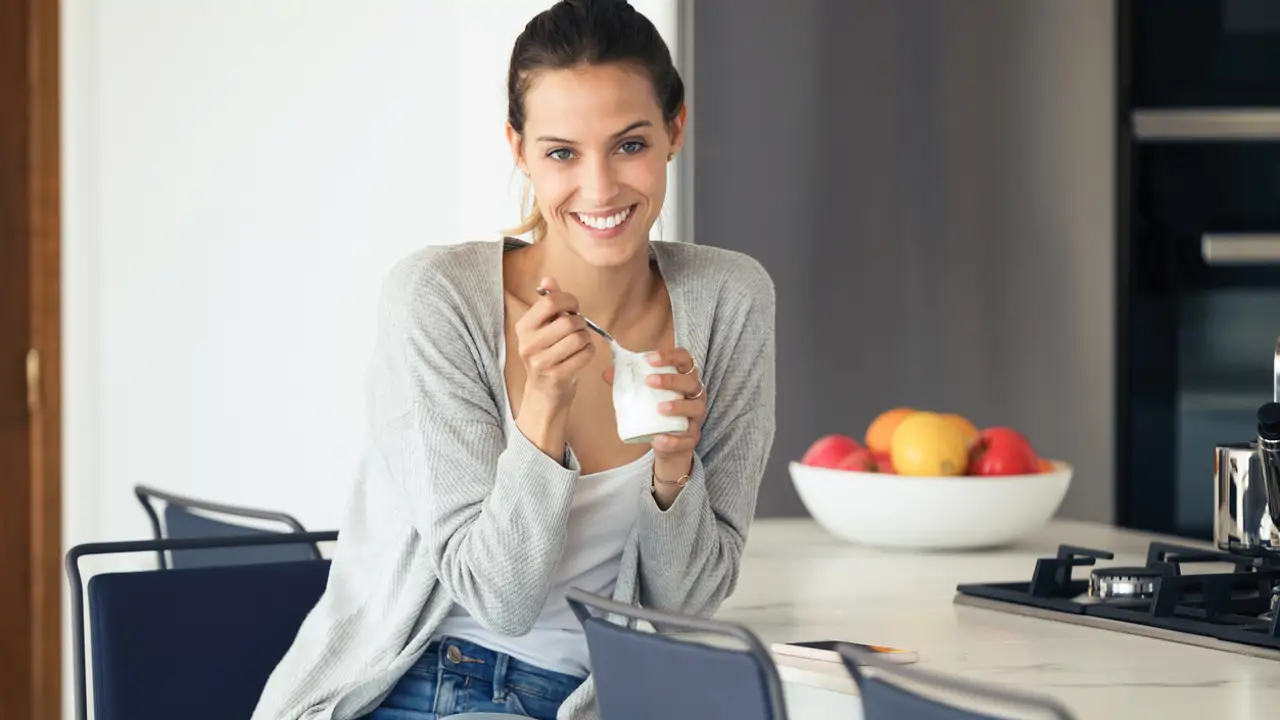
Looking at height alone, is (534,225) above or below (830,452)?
above

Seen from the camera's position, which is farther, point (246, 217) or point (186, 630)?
point (246, 217)

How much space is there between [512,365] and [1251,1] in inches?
Answer: 89.0

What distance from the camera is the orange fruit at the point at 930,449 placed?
1.99 m

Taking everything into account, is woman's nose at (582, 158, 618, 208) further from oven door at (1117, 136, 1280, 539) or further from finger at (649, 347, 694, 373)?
oven door at (1117, 136, 1280, 539)

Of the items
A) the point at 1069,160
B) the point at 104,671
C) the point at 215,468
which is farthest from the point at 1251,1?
the point at 104,671

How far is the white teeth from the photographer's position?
5.48 feet

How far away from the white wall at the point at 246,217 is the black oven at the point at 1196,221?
138 centimetres

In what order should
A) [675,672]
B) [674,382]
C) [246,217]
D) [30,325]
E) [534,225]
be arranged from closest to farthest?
[675,672], [674,382], [534,225], [246,217], [30,325]

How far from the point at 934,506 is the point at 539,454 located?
634 millimetres

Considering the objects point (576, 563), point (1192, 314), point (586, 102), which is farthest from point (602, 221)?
point (1192, 314)

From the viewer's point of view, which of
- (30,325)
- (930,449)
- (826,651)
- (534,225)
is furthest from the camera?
(30,325)

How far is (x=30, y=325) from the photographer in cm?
343

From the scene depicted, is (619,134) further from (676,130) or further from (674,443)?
(674,443)

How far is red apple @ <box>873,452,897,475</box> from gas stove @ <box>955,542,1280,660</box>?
0.31 m
